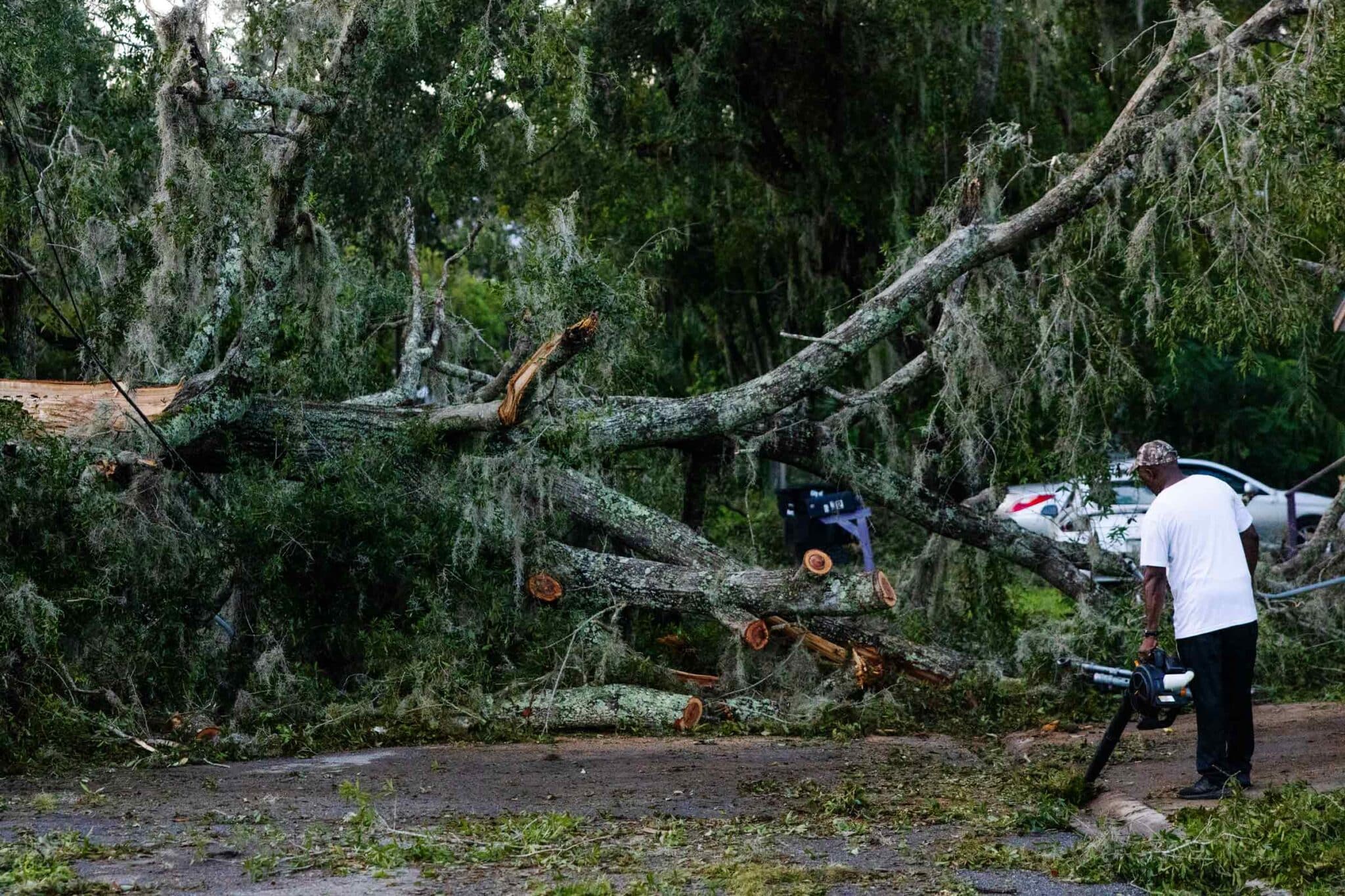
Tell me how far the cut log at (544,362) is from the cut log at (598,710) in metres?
1.87

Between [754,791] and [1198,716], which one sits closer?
[1198,716]

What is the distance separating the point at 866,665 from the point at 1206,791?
362cm

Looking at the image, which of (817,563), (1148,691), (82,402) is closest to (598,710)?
(817,563)

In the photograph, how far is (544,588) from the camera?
9.89 m

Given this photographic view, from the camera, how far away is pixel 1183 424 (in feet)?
74.7

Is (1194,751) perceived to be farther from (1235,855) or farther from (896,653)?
(1235,855)

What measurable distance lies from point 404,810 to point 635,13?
11012 mm

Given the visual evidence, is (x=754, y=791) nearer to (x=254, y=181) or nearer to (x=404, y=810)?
(x=404, y=810)

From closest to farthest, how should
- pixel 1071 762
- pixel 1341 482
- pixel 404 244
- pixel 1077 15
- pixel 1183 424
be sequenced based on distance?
pixel 1071 762 → pixel 1341 482 → pixel 404 244 → pixel 1077 15 → pixel 1183 424

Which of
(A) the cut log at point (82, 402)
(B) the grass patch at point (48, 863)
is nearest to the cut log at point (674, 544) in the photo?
(A) the cut log at point (82, 402)

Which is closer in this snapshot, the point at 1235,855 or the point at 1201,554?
the point at 1235,855

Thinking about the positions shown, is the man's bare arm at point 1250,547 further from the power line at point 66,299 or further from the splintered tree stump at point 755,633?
the power line at point 66,299

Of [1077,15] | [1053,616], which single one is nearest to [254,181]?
[1053,616]

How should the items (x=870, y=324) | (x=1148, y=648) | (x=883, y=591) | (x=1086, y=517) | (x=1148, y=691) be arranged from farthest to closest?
(x=1086, y=517)
(x=870, y=324)
(x=883, y=591)
(x=1148, y=648)
(x=1148, y=691)
